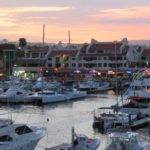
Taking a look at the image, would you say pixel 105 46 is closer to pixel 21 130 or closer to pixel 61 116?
pixel 61 116

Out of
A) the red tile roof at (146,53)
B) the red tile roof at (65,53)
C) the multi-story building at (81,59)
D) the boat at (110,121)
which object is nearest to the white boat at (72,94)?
the boat at (110,121)

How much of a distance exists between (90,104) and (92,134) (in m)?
19.3

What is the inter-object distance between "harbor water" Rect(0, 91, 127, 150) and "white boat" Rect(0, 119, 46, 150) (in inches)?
93.9

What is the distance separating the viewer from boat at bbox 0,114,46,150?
945 inches

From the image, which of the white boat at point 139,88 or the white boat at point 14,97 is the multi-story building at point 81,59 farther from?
the white boat at point 139,88

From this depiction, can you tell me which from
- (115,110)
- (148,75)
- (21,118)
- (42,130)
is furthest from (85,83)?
(42,130)

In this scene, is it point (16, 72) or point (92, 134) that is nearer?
point (92, 134)

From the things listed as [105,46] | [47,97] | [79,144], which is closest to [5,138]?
[79,144]

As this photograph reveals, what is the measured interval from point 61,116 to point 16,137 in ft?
58.0

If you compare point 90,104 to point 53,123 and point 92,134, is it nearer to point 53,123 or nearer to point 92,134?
point 53,123

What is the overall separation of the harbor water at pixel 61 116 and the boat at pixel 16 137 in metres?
2.38

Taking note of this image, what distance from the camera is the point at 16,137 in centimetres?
2453

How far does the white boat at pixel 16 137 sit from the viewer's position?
24.0m

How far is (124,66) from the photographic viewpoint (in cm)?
8669
